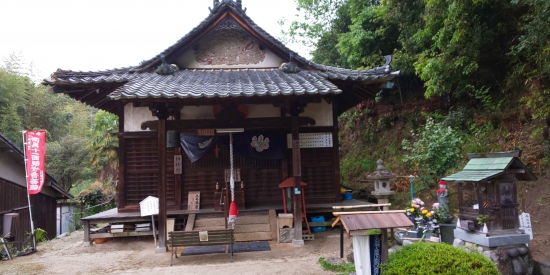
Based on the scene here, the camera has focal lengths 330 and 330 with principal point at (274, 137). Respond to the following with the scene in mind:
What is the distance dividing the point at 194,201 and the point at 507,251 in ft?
25.6

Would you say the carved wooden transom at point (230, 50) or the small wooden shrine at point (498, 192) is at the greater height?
the carved wooden transom at point (230, 50)

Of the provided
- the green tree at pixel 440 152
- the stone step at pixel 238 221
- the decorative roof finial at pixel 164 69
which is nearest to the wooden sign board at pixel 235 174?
the stone step at pixel 238 221

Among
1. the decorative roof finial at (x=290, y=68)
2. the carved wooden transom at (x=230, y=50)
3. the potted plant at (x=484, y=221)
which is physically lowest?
the potted plant at (x=484, y=221)

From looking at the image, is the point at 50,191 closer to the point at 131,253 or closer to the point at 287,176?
the point at 131,253

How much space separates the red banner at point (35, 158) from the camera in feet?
32.3

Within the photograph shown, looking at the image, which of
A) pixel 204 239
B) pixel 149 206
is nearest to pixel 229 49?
pixel 149 206

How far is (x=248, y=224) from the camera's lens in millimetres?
9383

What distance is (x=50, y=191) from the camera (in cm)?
1636

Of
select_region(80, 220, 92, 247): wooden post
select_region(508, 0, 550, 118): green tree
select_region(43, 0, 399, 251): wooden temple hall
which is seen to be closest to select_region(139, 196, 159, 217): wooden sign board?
select_region(43, 0, 399, 251): wooden temple hall

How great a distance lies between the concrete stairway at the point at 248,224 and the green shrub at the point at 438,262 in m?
4.69

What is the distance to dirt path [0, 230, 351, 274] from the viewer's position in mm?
6734

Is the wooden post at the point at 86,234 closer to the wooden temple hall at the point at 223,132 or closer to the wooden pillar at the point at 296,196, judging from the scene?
the wooden temple hall at the point at 223,132

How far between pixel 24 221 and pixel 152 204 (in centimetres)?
776

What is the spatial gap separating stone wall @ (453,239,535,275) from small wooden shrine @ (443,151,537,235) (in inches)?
10.8
